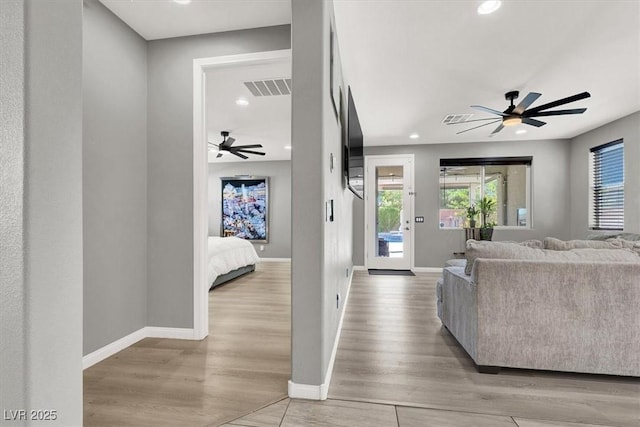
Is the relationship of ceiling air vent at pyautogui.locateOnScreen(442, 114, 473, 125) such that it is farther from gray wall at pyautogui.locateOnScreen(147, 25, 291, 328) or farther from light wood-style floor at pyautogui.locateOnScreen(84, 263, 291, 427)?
light wood-style floor at pyautogui.locateOnScreen(84, 263, 291, 427)

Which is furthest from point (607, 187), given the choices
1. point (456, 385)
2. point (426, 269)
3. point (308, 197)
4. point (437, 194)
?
point (308, 197)

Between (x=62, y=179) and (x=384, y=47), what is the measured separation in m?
2.71

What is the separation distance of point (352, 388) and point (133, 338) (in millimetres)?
A: 1881

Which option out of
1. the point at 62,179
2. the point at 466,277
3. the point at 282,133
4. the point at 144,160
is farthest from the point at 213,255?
the point at 62,179

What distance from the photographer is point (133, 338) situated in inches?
98.9

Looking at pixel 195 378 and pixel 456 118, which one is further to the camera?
pixel 456 118

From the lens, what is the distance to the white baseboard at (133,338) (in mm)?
2156

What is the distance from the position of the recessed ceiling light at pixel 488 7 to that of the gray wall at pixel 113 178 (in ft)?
9.11

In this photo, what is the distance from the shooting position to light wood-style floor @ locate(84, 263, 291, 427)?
1.62 m

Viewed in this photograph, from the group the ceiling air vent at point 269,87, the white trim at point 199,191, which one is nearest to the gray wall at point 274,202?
the ceiling air vent at point 269,87

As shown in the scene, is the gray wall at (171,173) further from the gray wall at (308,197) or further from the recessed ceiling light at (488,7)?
the recessed ceiling light at (488,7)

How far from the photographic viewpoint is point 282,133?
5.40m

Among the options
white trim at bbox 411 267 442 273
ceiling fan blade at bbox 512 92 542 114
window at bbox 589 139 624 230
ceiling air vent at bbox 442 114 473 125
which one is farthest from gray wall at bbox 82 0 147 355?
window at bbox 589 139 624 230

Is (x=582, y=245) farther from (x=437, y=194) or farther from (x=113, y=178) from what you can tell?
(x=437, y=194)
